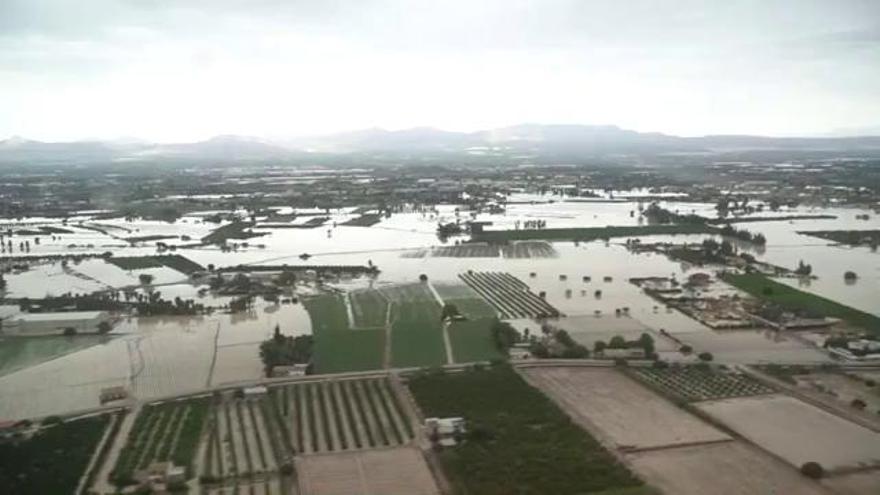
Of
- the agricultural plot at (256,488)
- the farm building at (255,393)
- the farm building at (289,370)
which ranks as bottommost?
the agricultural plot at (256,488)

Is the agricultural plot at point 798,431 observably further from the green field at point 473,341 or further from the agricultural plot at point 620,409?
the green field at point 473,341

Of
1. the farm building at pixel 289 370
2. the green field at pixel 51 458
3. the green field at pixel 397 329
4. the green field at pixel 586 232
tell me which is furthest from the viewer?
the green field at pixel 586 232

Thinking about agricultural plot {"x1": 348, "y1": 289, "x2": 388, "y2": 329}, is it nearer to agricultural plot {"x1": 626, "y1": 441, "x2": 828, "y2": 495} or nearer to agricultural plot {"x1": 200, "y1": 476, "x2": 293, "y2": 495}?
agricultural plot {"x1": 200, "y1": 476, "x2": 293, "y2": 495}

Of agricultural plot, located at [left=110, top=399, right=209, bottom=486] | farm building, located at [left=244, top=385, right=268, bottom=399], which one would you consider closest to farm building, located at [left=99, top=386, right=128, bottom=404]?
agricultural plot, located at [left=110, top=399, right=209, bottom=486]

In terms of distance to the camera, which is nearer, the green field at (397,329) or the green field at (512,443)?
the green field at (512,443)

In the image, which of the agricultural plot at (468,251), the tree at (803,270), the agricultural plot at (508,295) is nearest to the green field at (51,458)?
the agricultural plot at (508,295)

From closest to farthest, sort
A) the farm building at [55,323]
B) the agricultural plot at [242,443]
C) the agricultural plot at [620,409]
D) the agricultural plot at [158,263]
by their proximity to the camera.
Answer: the agricultural plot at [242,443], the agricultural plot at [620,409], the farm building at [55,323], the agricultural plot at [158,263]

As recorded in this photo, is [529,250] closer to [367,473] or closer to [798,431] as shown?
[798,431]

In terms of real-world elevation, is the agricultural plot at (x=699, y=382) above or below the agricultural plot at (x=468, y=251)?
below
